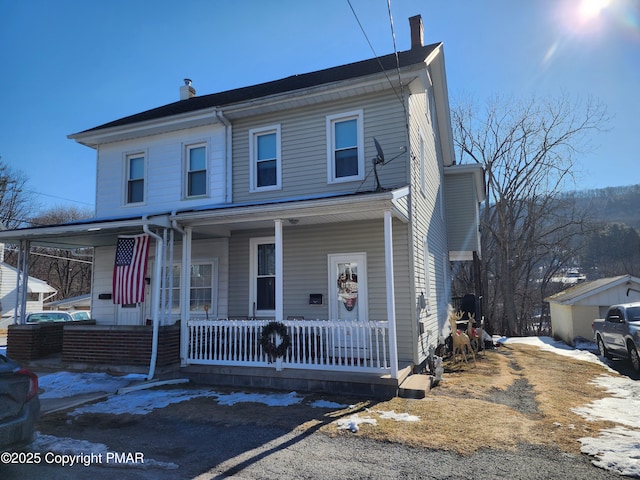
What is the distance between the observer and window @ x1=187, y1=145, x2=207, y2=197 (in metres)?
11.2

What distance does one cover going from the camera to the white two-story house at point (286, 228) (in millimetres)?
8000

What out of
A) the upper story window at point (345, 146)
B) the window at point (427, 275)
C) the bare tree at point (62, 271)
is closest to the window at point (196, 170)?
the upper story window at point (345, 146)

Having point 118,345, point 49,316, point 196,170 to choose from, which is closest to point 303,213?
point 196,170

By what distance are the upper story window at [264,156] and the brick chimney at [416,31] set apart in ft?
20.8

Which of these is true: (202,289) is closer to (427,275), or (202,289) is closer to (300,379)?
(300,379)

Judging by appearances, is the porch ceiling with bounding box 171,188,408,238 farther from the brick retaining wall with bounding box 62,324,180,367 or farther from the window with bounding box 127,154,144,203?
the window with bounding box 127,154,144,203

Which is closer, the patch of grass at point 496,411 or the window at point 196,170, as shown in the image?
the patch of grass at point 496,411

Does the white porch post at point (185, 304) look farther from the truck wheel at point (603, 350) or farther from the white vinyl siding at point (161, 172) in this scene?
the truck wheel at point (603, 350)

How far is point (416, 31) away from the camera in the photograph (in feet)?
44.8

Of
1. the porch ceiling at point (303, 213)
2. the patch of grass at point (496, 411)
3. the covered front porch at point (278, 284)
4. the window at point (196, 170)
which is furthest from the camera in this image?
the window at point (196, 170)

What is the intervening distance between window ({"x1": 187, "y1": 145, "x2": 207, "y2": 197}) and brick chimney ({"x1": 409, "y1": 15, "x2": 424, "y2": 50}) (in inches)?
305

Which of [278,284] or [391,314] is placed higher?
Answer: [278,284]

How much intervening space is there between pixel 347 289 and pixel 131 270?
15.5 feet

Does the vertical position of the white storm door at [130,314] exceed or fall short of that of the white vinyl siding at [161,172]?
it falls short
